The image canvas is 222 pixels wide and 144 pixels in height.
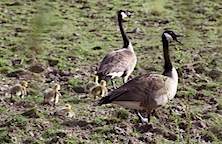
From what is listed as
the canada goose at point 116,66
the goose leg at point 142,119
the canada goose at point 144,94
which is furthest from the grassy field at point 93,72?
the canada goose at point 116,66

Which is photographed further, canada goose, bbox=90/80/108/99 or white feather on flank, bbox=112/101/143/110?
canada goose, bbox=90/80/108/99

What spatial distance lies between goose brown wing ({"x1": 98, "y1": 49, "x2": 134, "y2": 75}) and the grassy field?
1.30ft

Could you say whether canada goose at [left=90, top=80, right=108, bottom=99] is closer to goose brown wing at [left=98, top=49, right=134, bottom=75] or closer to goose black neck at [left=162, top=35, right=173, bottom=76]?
goose brown wing at [left=98, top=49, right=134, bottom=75]

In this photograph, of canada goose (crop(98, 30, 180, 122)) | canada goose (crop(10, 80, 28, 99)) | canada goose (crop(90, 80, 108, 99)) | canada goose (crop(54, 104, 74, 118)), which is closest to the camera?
canada goose (crop(98, 30, 180, 122))

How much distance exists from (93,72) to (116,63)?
1.15 meters

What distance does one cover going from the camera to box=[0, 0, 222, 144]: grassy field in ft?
10.9

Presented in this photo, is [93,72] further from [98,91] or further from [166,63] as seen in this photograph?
[166,63]

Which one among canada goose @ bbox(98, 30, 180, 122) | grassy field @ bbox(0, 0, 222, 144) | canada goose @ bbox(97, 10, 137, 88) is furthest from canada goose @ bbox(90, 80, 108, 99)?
canada goose @ bbox(98, 30, 180, 122)

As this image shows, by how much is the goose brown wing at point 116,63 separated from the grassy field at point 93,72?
397mm

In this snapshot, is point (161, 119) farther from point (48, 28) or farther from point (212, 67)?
point (48, 28)

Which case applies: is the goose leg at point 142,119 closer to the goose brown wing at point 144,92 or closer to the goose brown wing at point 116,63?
the goose brown wing at point 144,92

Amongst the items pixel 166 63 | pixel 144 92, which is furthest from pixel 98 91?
pixel 144 92

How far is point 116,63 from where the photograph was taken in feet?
23.6

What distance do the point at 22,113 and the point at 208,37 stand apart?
15.8ft
